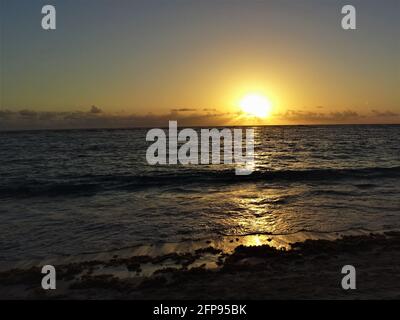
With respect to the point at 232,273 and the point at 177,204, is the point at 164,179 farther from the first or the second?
the point at 232,273

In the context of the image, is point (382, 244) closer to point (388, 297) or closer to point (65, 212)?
point (388, 297)

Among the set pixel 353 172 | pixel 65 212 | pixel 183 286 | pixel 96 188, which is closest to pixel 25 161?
pixel 96 188

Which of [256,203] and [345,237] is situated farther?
[256,203]

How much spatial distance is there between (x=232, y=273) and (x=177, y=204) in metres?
10.3

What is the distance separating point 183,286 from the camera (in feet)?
29.0

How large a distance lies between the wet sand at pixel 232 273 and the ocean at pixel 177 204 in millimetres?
1680

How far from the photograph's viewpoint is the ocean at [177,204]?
532 inches

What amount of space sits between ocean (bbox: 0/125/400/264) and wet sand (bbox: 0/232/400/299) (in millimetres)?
1680

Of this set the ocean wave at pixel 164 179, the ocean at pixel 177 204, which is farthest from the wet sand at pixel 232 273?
the ocean wave at pixel 164 179

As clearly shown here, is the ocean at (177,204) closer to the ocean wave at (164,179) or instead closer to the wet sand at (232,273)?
the ocean wave at (164,179)

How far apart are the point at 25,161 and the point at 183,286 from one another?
131ft

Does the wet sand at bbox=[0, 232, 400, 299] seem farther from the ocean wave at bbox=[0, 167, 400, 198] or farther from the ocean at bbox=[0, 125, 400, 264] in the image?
the ocean wave at bbox=[0, 167, 400, 198]

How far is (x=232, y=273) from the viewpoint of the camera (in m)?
9.54
